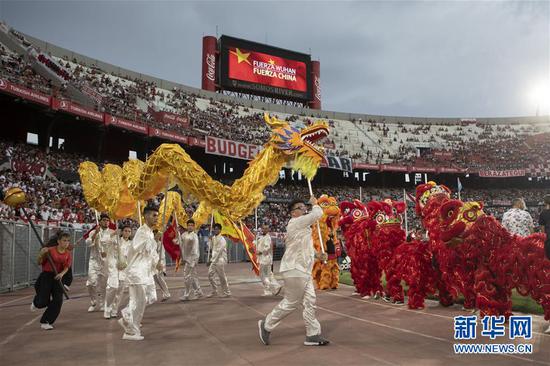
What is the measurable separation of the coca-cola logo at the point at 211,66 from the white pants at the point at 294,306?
114 ft

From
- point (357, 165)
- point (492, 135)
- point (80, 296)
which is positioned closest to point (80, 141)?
point (80, 296)

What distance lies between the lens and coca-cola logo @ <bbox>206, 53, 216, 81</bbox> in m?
38.1

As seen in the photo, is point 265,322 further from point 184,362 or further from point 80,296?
point 80,296

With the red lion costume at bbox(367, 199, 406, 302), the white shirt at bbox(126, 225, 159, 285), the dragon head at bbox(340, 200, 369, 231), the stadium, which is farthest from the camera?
the dragon head at bbox(340, 200, 369, 231)

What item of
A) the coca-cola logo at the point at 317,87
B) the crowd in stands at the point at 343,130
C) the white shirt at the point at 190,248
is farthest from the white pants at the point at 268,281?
the coca-cola logo at the point at 317,87

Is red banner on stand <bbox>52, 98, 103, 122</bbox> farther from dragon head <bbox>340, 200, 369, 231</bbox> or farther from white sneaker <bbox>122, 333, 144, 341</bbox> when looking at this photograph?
white sneaker <bbox>122, 333, 144, 341</bbox>

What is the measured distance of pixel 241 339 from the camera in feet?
19.9

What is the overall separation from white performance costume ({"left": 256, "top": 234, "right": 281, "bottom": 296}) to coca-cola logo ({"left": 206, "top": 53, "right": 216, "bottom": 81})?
29.3 m

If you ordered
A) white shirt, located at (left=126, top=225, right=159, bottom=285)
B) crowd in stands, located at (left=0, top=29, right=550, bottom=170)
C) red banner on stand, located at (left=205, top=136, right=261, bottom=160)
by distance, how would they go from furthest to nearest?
red banner on stand, located at (left=205, top=136, right=261, bottom=160)
crowd in stands, located at (left=0, top=29, right=550, bottom=170)
white shirt, located at (left=126, top=225, right=159, bottom=285)

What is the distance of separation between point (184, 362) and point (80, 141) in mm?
24261

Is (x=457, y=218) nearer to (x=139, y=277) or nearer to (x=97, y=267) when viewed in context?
(x=139, y=277)

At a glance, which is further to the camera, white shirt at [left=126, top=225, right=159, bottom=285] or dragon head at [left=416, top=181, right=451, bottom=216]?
dragon head at [left=416, top=181, right=451, bottom=216]

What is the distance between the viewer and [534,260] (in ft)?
20.5

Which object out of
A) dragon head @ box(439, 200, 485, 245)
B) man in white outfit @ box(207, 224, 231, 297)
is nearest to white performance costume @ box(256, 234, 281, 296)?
man in white outfit @ box(207, 224, 231, 297)
